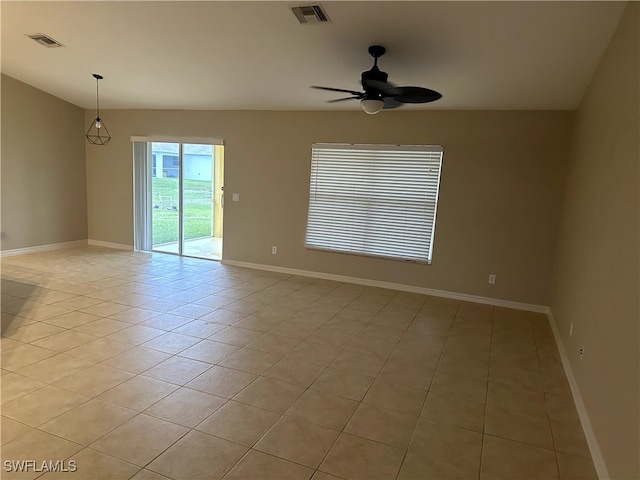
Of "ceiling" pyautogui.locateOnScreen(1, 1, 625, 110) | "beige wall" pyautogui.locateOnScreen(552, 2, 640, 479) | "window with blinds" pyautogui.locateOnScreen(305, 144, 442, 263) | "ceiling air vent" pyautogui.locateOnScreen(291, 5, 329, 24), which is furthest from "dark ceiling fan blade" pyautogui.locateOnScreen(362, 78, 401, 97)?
"window with blinds" pyautogui.locateOnScreen(305, 144, 442, 263)

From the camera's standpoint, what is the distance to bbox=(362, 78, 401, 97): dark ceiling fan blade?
2988 millimetres

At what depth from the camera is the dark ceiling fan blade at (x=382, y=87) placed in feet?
9.80

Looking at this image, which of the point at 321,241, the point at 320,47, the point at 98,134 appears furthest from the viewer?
the point at 98,134

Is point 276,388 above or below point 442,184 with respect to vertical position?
below

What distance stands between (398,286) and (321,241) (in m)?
1.31

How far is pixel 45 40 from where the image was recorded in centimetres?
450

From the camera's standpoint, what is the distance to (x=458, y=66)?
3781 millimetres

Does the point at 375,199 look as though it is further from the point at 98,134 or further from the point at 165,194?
the point at 98,134

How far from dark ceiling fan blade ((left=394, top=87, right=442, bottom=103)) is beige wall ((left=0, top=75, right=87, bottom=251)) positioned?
6.13 meters

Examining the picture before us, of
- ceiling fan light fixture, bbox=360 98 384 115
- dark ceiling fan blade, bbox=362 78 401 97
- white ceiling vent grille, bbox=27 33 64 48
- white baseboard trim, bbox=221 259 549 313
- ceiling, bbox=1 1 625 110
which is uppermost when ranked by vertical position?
white ceiling vent grille, bbox=27 33 64 48

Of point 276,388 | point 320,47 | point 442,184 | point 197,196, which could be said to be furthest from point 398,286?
point 197,196

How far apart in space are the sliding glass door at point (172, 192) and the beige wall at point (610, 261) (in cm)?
531

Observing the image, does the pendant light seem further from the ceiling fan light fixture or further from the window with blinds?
the ceiling fan light fixture

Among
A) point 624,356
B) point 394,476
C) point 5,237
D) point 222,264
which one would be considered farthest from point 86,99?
point 624,356
